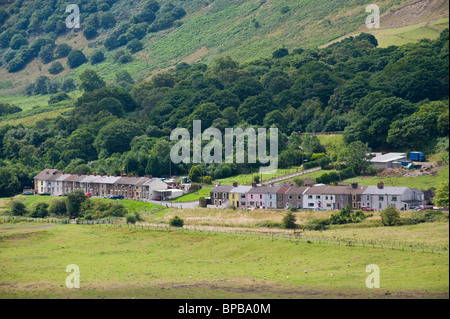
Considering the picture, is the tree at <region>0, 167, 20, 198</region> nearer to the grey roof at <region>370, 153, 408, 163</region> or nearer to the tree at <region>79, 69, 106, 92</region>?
the grey roof at <region>370, 153, 408, 163</region>

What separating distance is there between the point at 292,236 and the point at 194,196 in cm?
2893

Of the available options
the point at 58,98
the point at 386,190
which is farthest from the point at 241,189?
the point at 58,98

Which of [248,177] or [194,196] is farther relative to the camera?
[248,177]

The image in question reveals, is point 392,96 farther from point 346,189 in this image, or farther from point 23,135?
point 23,135

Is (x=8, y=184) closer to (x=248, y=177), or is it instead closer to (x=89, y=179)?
(x=89, y=179)

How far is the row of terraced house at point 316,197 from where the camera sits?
78000 millimetres

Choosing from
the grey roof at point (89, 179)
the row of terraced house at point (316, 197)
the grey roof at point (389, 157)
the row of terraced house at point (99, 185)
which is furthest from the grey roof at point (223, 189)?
the grey roof at point (89, 179)

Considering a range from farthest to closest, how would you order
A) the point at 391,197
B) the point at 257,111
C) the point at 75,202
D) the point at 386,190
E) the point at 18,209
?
the point at 257,111
the point at 18,209
the point at 75,202
the point at 386,190
the point at 391,197

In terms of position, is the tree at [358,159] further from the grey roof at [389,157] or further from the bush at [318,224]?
the bush at [318,224]

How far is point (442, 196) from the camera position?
71.9m

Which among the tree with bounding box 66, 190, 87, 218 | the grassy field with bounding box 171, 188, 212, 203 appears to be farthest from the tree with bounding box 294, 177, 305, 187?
the tree with bounding box 66, 190, 87, 218

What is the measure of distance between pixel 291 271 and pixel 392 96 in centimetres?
6402

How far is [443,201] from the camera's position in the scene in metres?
71.0

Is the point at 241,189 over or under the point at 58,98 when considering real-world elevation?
under
